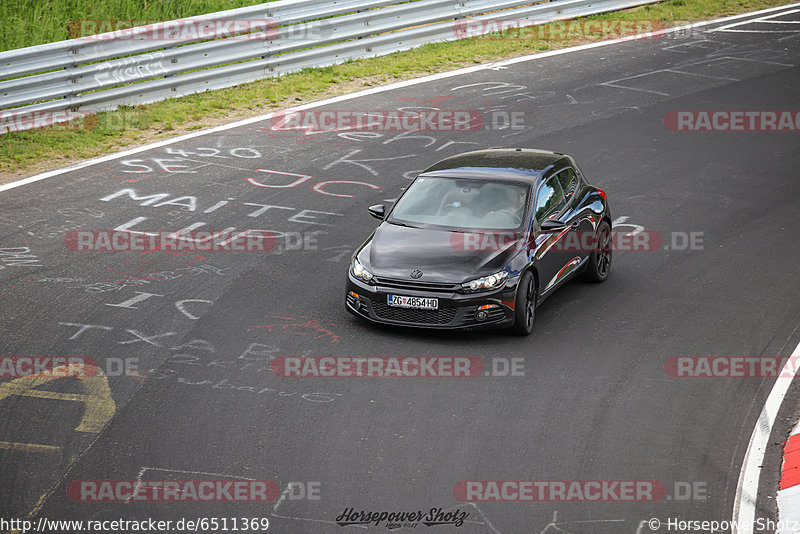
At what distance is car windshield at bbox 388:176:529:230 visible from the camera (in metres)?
10.6

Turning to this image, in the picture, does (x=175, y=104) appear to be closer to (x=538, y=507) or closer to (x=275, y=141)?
(x=275, y=141)

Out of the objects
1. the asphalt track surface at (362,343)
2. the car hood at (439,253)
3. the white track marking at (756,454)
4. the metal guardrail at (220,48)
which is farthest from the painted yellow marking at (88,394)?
the metal guardrail at (220,48)

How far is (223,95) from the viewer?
733 inches

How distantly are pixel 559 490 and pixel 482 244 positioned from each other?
3.57 metres

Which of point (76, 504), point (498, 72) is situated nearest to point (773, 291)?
point (76, 504)

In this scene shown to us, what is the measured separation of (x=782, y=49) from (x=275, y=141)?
12.9 meters

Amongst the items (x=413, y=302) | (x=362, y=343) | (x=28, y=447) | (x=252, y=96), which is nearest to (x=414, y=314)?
(x=413, y=302)

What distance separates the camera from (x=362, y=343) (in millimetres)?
9812

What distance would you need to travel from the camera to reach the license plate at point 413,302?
979 centimetres

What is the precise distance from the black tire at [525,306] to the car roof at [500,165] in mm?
1386

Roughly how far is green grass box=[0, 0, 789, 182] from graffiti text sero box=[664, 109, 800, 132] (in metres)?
5.14

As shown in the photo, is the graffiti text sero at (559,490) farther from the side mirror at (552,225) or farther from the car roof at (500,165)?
the car roof at (500,165)

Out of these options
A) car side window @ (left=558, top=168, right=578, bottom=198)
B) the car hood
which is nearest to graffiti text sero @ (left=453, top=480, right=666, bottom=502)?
the car hood

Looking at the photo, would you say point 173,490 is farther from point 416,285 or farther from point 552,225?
point 552,225
